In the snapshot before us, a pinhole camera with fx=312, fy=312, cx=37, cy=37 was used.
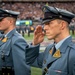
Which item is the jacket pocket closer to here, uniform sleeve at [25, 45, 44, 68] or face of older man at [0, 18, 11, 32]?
uniform sleeve at [25, 45, 44, 68]

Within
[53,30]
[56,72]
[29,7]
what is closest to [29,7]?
[29,7]

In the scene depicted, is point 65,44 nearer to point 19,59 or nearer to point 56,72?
point 56,72

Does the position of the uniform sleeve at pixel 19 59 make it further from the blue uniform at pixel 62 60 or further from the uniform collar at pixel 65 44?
the uniform collar at pixel 65 44

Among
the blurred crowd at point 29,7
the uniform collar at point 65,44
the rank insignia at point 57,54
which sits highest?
the blurred crowd at point 29,7

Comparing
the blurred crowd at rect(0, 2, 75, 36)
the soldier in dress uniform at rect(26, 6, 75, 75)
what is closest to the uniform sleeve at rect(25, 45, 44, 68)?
the soldier in dress uniform at rect(26, 6, 75, 75)

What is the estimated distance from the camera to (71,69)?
10.2 ft

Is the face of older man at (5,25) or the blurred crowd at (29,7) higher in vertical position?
the blurred crowd at (29,7)

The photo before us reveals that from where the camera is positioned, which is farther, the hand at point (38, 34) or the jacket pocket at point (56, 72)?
the hand at point (38, 34)

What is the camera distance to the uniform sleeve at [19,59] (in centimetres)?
438

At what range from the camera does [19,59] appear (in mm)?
4395

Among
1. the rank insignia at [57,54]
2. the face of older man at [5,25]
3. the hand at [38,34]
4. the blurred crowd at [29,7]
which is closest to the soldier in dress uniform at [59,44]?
the rank insignia at [57,54]

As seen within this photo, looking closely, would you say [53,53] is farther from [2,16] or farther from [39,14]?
[39,14]

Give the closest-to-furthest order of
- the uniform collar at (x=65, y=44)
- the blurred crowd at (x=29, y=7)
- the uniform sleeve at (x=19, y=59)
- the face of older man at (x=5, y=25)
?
the uniform collar at (x=65, y=44)
the uniform sleeve at (x=19, y=59)
the face of older man at (x=5, y=25)
the blurred crowd at (x=29, y=7)

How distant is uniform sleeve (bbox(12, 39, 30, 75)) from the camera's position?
4.38m
